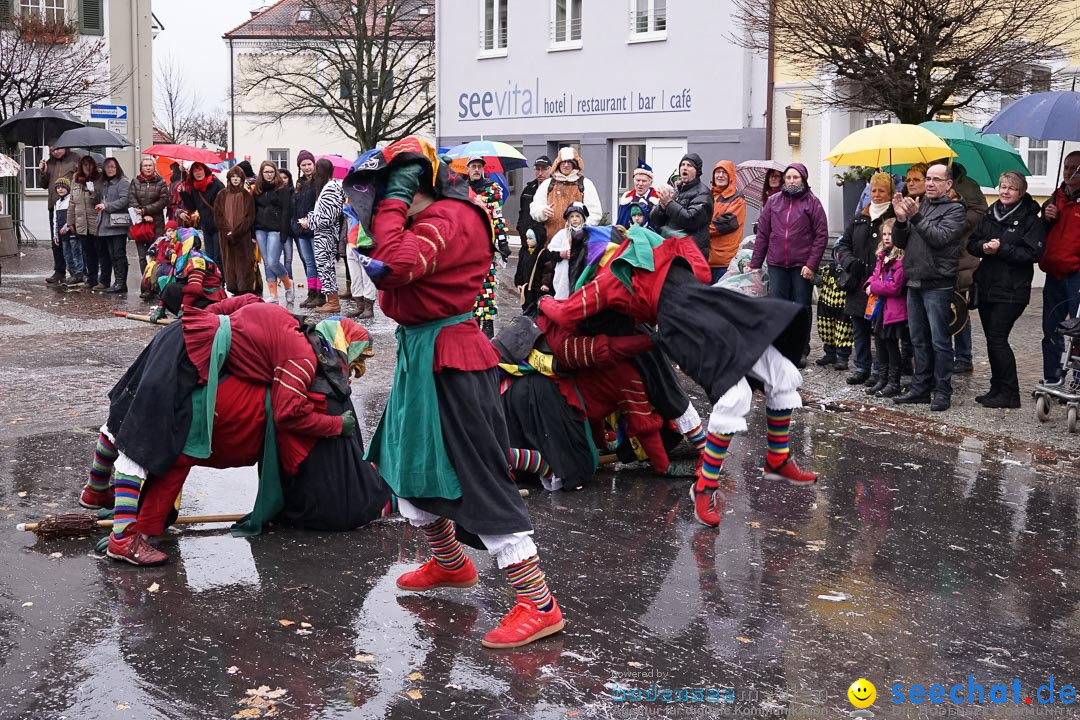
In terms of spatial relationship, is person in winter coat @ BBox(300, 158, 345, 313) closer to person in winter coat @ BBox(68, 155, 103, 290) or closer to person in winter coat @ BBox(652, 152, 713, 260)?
person in winter coat @ BBox(68, 155, 103, 290)

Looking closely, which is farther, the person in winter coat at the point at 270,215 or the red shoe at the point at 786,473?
the person in winter coat at the point at 270,215

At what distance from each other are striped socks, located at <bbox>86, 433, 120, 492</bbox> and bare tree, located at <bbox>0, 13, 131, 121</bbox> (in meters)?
24.8

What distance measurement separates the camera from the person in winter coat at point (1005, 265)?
10.1 m

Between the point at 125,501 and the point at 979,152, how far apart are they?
32.4 ft

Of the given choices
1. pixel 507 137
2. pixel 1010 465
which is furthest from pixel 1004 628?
pixel 507 137

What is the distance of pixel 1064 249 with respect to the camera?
1021cm

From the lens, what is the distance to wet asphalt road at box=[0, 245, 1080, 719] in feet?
15.6

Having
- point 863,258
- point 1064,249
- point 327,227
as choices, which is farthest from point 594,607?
point 327,227

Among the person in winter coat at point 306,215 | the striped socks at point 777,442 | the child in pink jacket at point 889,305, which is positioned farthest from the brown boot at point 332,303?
the striped socks at point 777,442

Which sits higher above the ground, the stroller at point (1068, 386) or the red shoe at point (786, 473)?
the stroller at point (1068, 386)

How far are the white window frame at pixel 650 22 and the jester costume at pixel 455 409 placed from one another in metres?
21.6

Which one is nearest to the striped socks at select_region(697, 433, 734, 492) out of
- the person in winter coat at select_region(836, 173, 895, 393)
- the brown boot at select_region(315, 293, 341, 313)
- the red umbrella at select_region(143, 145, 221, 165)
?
the person in winter coat at select_region(836, 173, 895, 393)

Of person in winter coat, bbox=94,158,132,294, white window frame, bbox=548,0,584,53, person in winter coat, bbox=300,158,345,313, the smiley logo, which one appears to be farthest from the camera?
white window frame, bbox=548,0,584,53

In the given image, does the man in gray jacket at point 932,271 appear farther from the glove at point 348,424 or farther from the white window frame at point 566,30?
the white window frame at point 566,30
